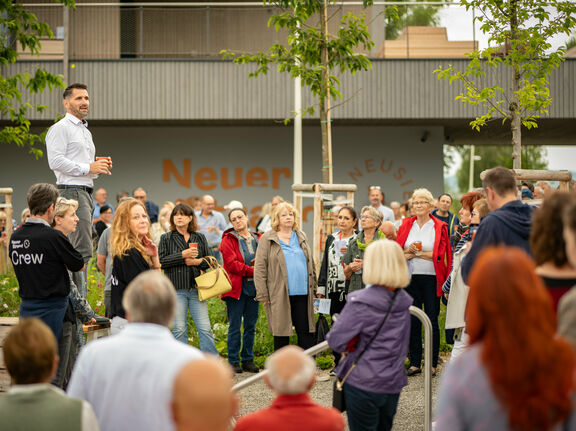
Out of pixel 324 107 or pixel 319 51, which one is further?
pixel 324 107

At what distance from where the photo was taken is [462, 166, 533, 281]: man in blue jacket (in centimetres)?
496

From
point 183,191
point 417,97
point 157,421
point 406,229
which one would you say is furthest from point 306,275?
point 183,191

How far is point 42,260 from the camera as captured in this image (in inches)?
224

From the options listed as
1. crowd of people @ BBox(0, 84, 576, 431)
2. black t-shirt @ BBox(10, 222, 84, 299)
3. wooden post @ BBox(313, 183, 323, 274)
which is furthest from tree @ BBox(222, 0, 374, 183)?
black t-shirt @ BBox(10, 222, 84, 299)

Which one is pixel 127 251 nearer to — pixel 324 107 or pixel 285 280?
pixel 285 280

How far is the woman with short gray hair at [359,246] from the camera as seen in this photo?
320 inches

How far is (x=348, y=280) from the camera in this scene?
8344 millimetres

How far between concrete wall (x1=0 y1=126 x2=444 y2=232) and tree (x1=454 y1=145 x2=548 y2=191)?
18731mm

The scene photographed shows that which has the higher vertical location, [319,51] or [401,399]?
[319,51]

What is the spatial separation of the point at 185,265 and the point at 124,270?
1989 millimetres

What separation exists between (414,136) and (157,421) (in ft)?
57.2

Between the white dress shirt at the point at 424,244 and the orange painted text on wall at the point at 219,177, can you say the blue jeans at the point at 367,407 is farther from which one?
the orange painted text on wall at the point at 219,177

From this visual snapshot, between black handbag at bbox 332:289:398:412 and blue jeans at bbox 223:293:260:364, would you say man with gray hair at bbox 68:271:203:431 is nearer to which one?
black handbag at bbox 332:289:398:412

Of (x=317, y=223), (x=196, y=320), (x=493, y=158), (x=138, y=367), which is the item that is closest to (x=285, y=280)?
(x=196, y=320)
